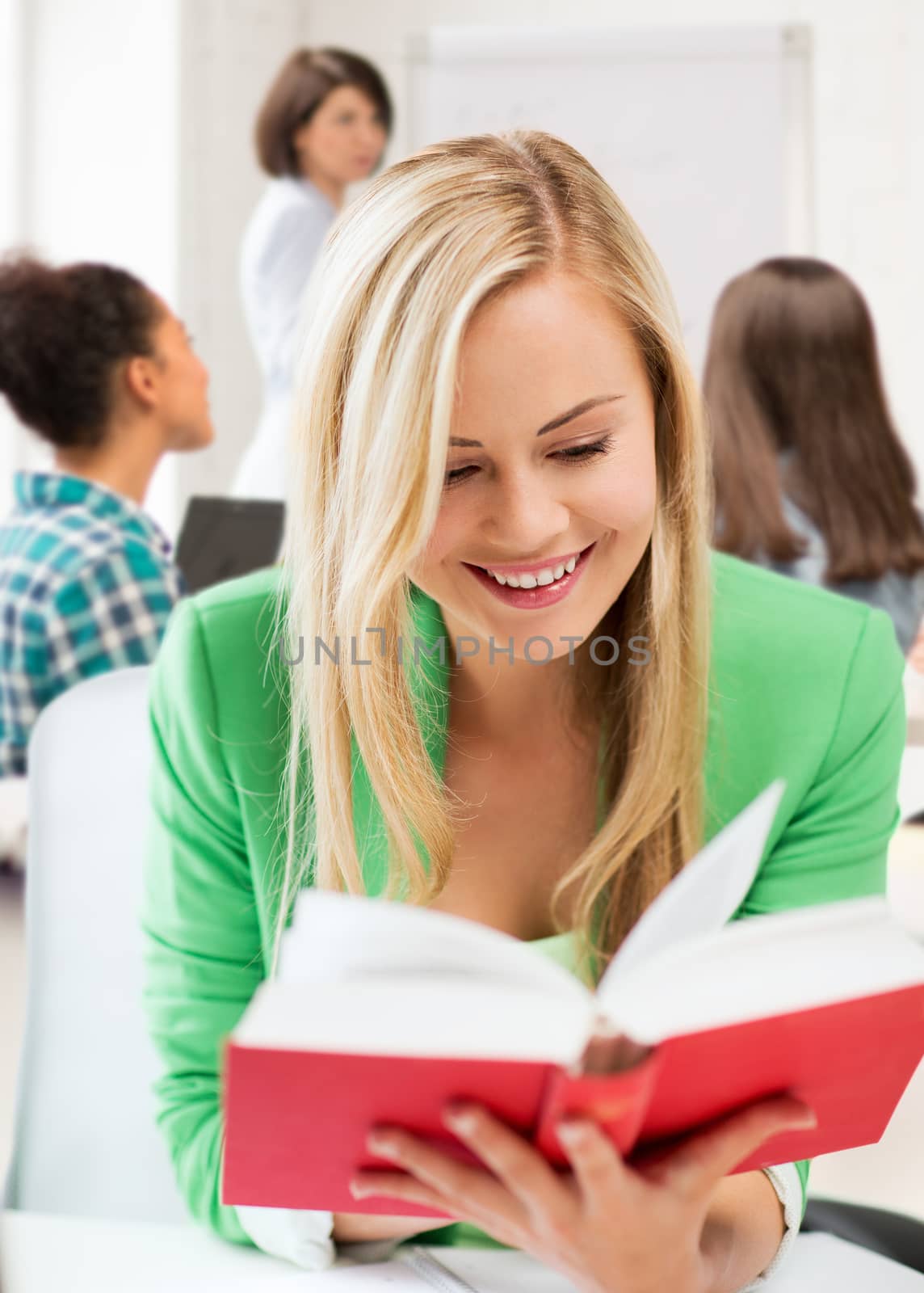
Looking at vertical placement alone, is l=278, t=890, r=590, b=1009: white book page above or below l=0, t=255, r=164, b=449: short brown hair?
below

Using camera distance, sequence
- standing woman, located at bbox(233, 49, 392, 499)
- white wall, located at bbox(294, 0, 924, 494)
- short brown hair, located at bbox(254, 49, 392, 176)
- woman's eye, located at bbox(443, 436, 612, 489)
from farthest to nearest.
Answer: white wall, located at bbox(294, 0, 924, 494) → short brown hair, located at bbox(254, 49, 392, 176) → standing woman, located at bbox(233, 49, 392, 499) → woman's eye, located at bbox(443, 436, 612, 489)

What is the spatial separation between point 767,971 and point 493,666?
0.50 meters

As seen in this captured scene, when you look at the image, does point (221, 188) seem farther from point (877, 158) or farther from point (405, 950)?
point (405, 950)

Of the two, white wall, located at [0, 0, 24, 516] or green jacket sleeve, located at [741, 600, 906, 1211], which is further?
white wall, located at [0, 0, 24, 516]

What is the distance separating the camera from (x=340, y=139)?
343cm

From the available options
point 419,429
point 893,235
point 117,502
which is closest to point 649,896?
point 419,429

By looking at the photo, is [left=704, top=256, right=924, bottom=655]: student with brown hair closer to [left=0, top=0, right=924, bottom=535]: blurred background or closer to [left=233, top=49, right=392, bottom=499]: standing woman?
[left=233, top=49, right=392, bottom=499]: standing woman

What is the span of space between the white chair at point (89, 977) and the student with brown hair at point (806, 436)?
4.87ft

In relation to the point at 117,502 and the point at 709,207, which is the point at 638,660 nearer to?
the point at 117,502

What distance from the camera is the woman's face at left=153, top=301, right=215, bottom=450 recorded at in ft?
7.84

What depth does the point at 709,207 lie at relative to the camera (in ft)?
12.6

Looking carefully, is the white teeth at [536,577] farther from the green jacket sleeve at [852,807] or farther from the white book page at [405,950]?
the white book page at [405,950]

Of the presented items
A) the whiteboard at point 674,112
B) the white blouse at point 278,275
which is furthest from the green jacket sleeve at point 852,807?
the whiteboard at point 674,112

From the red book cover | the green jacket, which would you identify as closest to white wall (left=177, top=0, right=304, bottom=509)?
the green jacket
